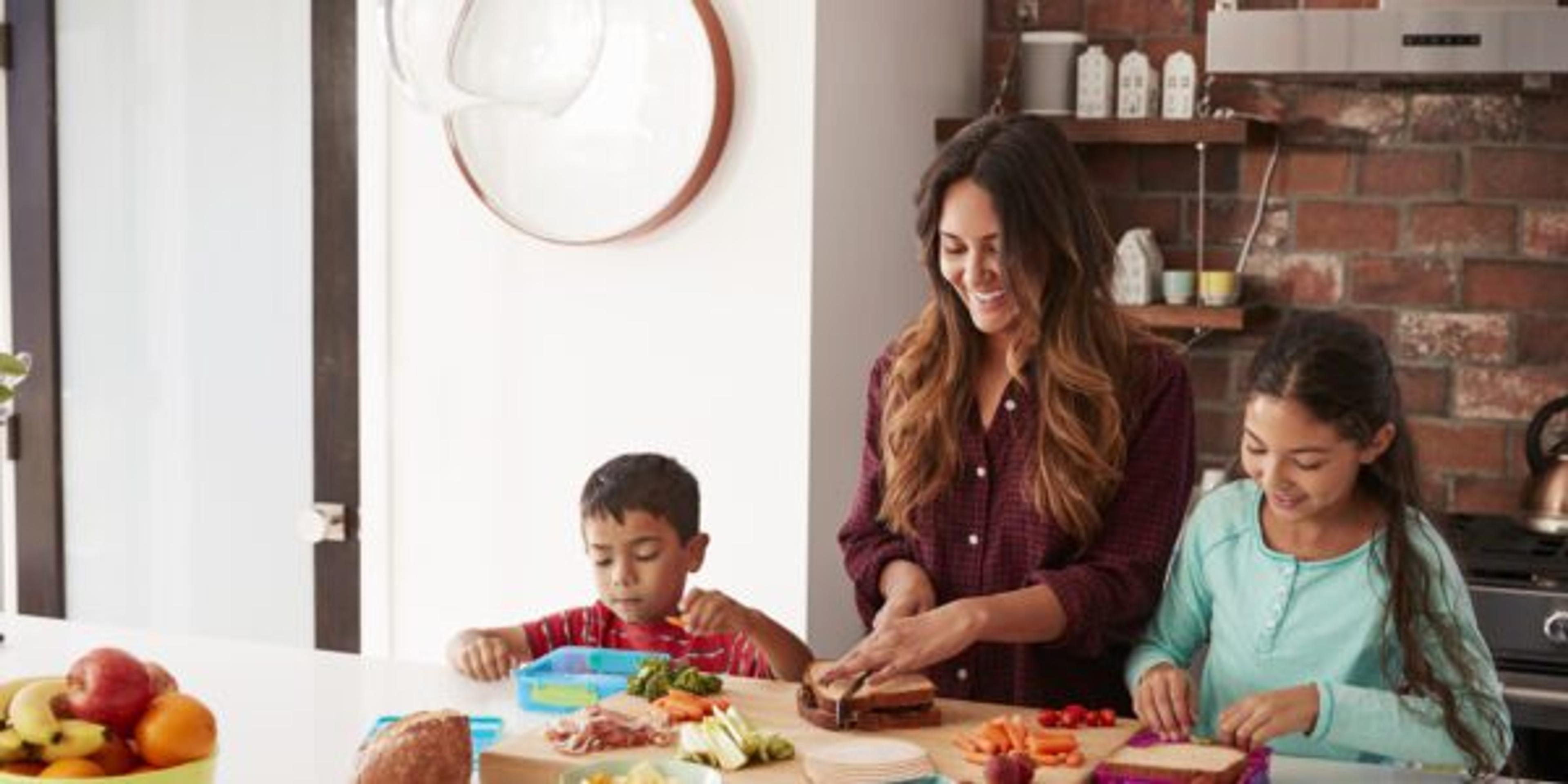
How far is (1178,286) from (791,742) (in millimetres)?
1855

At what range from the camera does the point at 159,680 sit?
181 centimetres

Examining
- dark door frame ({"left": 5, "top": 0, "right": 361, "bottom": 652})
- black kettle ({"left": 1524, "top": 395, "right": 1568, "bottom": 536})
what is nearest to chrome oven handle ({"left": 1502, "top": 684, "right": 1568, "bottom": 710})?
black kettle ({"left": 1524, "top": 395, "right": 1568, "bottom": 536})

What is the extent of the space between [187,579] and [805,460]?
1.50 m

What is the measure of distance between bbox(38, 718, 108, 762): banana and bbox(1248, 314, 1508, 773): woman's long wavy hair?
1.19 meters

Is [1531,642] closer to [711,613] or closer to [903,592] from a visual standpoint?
[903,592]

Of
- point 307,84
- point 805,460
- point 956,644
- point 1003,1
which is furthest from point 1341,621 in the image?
point 307,84

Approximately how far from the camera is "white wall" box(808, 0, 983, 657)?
132 inches

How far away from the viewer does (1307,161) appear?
375 centimetres

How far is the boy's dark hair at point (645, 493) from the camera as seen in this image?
249cm

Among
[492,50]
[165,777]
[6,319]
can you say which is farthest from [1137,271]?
Result: [165,777]

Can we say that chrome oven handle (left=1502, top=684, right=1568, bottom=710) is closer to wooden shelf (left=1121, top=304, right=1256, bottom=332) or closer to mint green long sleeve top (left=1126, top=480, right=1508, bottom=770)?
wooden shelf (left=1121, top=304, right=1256, bottom=332)

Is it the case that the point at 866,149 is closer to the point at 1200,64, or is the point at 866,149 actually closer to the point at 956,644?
the point at 1200,64

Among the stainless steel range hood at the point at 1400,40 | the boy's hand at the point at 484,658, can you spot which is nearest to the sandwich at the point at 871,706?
the boy's hand at the point at 484,658

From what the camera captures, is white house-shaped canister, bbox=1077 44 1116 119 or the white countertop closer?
the white countertop
